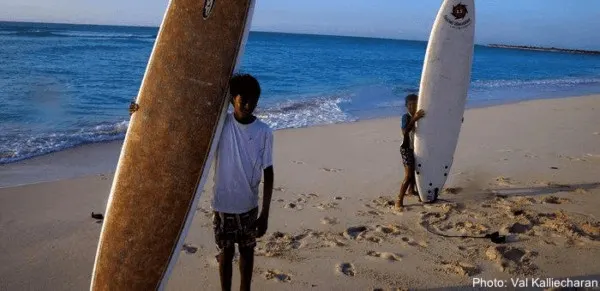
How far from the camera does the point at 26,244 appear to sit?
12.0ft

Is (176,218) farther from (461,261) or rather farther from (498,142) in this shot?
(498,142)

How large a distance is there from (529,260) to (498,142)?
14.5 ft

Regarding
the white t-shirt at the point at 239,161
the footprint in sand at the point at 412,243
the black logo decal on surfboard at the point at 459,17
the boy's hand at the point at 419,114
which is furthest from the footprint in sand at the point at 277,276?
the black logo decal on surfboard at the point at 459,17

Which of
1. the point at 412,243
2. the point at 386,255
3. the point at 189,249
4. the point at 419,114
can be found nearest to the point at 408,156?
the point at 419,114

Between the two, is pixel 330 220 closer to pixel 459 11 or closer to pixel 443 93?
pixel 443 93

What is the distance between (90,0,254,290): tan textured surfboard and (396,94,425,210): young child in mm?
2336

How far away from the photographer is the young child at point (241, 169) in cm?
251

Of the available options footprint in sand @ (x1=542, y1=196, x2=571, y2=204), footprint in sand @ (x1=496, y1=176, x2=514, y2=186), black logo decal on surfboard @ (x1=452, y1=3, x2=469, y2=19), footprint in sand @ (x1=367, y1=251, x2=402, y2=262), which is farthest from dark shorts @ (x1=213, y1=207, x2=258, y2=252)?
footprint in sand @ (x1=496, y1=176, x2=514, y2=186)

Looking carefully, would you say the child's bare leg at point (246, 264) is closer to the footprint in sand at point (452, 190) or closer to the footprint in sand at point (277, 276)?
the footprint in sand at point (277, 276)

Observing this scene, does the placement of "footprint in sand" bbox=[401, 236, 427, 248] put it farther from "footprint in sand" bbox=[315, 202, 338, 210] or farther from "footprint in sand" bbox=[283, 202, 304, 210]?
"footprint in sand" bbox=[283, 202, 304, 210]

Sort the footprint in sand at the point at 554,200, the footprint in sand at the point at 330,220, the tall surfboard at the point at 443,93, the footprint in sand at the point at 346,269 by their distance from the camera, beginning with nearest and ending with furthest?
the footprint in sand at the point at 346,269
the footprint in sand at the point at 330,220
the footprint in sand at the point at 554,200
the tall surfboard at the point at 443,93

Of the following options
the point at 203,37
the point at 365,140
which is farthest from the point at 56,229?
the point at 365,140

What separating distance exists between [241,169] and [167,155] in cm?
59

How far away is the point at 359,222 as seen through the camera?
13.8 feet
